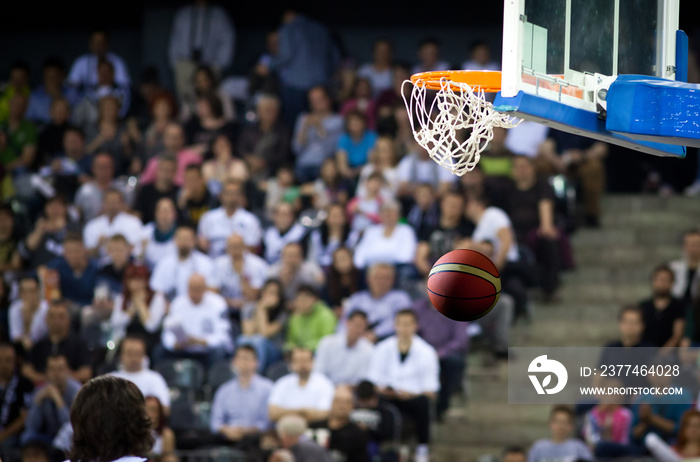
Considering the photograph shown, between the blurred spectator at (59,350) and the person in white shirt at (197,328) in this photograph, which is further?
the person in white shirt at (197,328)

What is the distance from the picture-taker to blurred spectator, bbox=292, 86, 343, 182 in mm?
11469

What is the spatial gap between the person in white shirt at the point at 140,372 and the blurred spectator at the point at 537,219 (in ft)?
11.6

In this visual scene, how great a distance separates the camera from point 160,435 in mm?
8328

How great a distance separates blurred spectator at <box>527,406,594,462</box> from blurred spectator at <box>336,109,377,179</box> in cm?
390

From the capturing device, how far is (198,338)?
369 inches

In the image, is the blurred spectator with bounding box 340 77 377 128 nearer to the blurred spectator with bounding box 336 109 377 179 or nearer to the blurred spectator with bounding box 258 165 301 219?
the blurred spectator with bounding box 336 109 377 179

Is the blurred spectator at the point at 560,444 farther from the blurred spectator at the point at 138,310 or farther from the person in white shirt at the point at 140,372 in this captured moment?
the blurred spectator at the point at 138,310

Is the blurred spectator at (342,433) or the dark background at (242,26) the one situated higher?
the dark background at (242,26)

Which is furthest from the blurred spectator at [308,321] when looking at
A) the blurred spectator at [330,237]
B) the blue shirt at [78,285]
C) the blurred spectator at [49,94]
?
the blurred spectator at [49,94]

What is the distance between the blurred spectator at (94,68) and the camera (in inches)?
517

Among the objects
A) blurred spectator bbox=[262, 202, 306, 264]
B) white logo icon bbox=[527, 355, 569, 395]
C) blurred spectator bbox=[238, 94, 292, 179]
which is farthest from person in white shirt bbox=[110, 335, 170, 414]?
blurred spectator bbox=[238, 94, 292, 179]

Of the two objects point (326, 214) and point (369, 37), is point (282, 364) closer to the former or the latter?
point (326, 214)

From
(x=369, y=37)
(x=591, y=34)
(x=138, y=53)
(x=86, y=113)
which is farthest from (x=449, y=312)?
(x=138, y=53)

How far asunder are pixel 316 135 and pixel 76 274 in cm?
298
